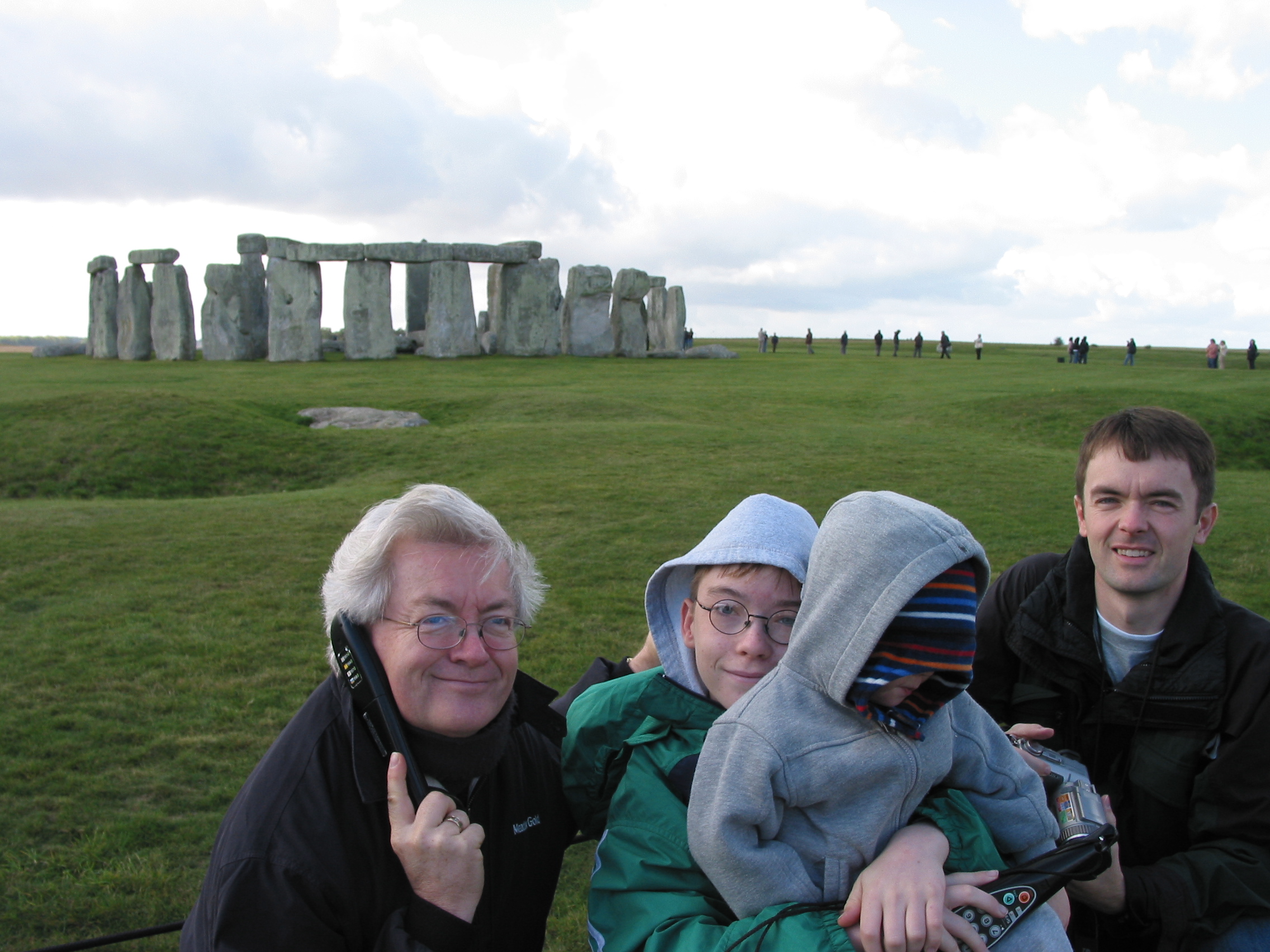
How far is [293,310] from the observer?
1081 inches

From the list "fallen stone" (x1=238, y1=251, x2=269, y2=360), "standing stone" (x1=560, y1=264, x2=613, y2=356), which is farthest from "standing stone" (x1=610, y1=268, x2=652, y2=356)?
"fallen stone" (x1=238, y1=251, x2=269, y2=360)

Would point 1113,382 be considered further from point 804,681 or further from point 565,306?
point 804,681

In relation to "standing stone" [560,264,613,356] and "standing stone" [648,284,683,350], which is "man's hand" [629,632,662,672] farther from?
"standing stone" [648,284,683,350]

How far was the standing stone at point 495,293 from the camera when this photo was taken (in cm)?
2917

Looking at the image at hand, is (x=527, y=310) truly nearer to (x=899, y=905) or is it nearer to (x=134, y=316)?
(x=134, y=316)

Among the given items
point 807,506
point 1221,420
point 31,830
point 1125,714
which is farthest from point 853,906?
point 1221,420

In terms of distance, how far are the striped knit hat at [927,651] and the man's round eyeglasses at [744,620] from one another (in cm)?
35

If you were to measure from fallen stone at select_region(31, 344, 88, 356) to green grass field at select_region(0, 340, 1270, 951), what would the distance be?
27.4 ft

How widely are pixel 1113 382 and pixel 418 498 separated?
74.6 feet

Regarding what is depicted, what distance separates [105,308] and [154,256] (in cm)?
268

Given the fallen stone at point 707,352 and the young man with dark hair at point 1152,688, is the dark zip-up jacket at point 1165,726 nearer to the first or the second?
the young man with dark hair at point 1152,688

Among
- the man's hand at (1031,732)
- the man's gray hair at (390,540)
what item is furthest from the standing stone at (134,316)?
the man's hand at (1031,732)

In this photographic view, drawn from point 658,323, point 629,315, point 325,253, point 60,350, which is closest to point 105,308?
point 60,350

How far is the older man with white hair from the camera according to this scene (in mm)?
1803
